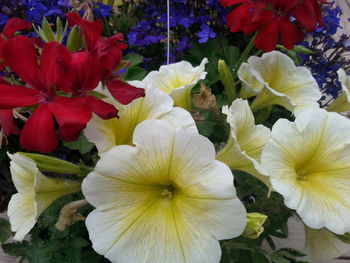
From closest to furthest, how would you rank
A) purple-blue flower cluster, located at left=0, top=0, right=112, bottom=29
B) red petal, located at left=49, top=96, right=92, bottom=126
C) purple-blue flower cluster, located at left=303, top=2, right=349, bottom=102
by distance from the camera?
red petal, located at left=49, top=96, right=92, bottom=126, purple-blue flower cluster, located at left=0, top=0, right=112, bottom=29, purple-blue flower cluster, located at left=303, top=2, right=349, bottom=102

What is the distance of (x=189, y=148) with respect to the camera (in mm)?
403

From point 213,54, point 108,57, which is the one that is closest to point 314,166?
point 108,57

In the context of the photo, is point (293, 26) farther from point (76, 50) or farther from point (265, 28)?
point (76, 50)

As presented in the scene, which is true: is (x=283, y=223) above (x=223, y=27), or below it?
below

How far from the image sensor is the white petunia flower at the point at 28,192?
43 cm

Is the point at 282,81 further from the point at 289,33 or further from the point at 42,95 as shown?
the point at 42,95

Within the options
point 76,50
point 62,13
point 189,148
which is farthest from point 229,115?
point 62,13

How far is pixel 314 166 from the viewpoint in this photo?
49 centimetres

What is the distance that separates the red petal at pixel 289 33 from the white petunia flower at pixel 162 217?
0.92ft

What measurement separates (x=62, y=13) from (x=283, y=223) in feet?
1.71

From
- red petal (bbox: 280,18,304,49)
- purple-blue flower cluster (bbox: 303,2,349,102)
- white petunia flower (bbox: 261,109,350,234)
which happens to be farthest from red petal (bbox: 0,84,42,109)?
purple-blue flower cluster (bbox: 303,2,349,102)

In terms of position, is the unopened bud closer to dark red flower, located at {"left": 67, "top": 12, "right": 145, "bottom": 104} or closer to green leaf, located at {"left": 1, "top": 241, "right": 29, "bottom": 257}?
dark red flower, located at {"left": 67, "top": 12, "right": 145, "bottom": 104}

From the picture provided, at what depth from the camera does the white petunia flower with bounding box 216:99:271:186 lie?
1.45 feet

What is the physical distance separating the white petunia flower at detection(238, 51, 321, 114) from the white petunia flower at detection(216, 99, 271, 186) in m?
0.13
